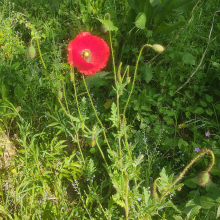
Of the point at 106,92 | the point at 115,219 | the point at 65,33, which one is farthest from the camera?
the point at 65,33

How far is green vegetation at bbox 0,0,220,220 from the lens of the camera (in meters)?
1.37

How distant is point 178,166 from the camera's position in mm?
Result: 1766

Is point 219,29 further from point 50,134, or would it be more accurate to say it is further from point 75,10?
point 50,134

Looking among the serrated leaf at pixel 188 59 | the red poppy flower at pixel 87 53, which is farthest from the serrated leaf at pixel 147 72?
the red poppy flower at pixel 87 53

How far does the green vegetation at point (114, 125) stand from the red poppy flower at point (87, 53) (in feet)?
0.22

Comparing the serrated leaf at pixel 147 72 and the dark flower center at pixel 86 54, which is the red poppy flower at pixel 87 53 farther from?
the serrated leaf at pixel 147 72

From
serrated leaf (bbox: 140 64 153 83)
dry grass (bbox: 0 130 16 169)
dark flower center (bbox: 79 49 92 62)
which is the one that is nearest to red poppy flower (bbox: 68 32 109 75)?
dark flower center (bbox: 79 49 92 62)

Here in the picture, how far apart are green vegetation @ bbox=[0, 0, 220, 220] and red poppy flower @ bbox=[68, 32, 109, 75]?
0.07 m

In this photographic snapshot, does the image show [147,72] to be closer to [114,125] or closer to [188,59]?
[188,59]

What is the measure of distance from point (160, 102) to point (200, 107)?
1.08 ft

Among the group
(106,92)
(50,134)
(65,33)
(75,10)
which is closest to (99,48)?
(50,134)

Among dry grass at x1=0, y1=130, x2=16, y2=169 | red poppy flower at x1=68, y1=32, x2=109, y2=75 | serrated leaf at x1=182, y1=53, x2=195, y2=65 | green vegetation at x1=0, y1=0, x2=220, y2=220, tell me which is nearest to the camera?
red poppy flower at x1=68, y1=32, x2=109, y2=75

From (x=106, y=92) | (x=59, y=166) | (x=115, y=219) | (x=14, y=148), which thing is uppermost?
(x=106, y=92)

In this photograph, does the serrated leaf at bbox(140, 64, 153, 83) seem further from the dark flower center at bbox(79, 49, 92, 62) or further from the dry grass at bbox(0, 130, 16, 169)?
the dry grass at bbox(0, 130, 16, 169)
